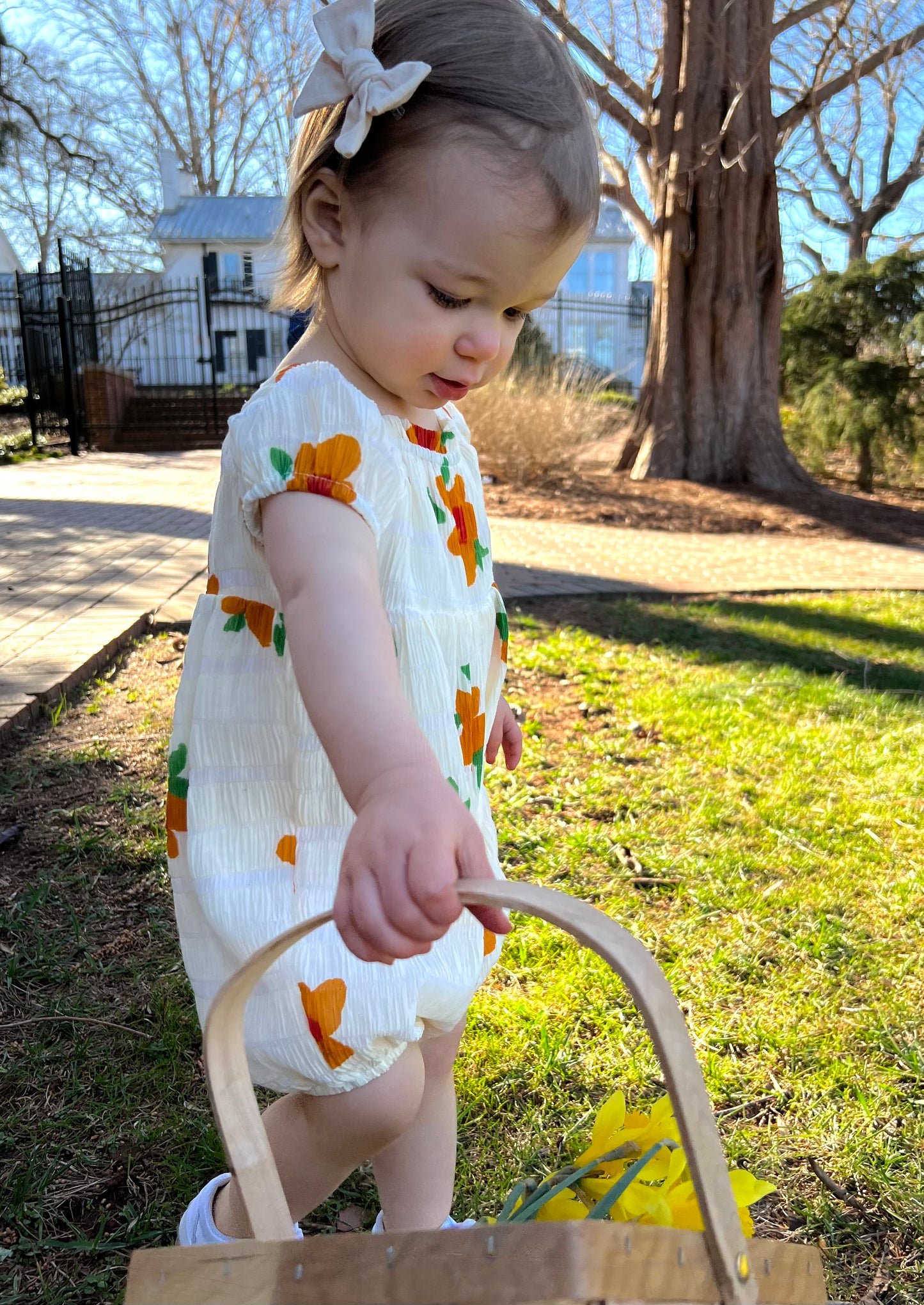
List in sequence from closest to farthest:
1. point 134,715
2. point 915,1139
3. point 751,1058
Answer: point 915,1139 < point 751,1058 < point 134,715

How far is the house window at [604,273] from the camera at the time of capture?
3719 cm

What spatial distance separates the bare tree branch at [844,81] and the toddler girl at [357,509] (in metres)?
9.10

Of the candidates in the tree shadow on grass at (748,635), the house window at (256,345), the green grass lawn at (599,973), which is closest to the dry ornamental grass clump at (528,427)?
the tree shadow on grass at (748,635)


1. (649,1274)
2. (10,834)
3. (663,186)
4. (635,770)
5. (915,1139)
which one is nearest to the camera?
(649,1274)

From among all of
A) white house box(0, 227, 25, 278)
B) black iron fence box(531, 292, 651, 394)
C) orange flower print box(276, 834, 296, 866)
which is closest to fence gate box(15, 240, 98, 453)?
black iron fence box(531, 292, 651, 394)

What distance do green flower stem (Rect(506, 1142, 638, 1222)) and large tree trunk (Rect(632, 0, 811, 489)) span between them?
8731mm

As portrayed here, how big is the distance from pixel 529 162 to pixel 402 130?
0.14m

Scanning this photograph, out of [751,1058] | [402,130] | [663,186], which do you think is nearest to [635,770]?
[751,1058]

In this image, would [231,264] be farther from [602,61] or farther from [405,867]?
[405,867]

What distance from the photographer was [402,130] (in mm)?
1118

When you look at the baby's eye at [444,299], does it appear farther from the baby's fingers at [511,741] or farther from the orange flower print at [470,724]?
the baby's fingers at [511,741]

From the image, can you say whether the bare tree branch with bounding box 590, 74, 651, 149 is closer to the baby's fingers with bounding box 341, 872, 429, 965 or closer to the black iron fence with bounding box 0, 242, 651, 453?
the black iron fence with bounding box 0, 242, 651, 453

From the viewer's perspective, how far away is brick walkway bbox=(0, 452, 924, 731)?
4.05m

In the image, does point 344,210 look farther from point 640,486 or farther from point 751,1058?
point 640,486
